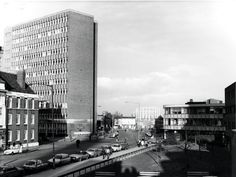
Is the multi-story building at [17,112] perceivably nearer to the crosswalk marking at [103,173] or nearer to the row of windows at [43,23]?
the crosswalk marking at [103,173]

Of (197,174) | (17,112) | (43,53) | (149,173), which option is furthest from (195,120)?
(149,173)

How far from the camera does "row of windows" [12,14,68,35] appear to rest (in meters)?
123

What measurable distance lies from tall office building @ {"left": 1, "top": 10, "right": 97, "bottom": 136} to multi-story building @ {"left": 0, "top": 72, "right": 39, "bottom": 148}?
4578 cm

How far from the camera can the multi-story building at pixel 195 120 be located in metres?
93.0

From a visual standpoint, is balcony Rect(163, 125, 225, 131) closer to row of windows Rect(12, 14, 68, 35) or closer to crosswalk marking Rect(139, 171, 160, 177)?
row of windows Rect(12, 14, 68, 35)

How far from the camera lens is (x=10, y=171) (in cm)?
3388

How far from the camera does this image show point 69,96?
117 metres

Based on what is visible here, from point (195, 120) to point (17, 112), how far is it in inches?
2087

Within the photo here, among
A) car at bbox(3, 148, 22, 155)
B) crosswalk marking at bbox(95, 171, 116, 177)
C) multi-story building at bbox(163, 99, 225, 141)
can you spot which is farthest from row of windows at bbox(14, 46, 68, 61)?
crosswalk marking at bbox(95, 171, 116, 177)

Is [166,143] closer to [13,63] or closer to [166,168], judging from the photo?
[166,168]

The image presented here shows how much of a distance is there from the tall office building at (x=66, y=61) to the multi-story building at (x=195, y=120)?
3057cm

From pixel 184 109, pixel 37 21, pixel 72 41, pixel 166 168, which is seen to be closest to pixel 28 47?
pixel 37 21

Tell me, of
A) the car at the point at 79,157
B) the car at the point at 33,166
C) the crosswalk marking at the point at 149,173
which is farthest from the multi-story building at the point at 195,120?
the car at the point at 33,166

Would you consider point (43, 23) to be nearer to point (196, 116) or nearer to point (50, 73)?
point (50, 73)
